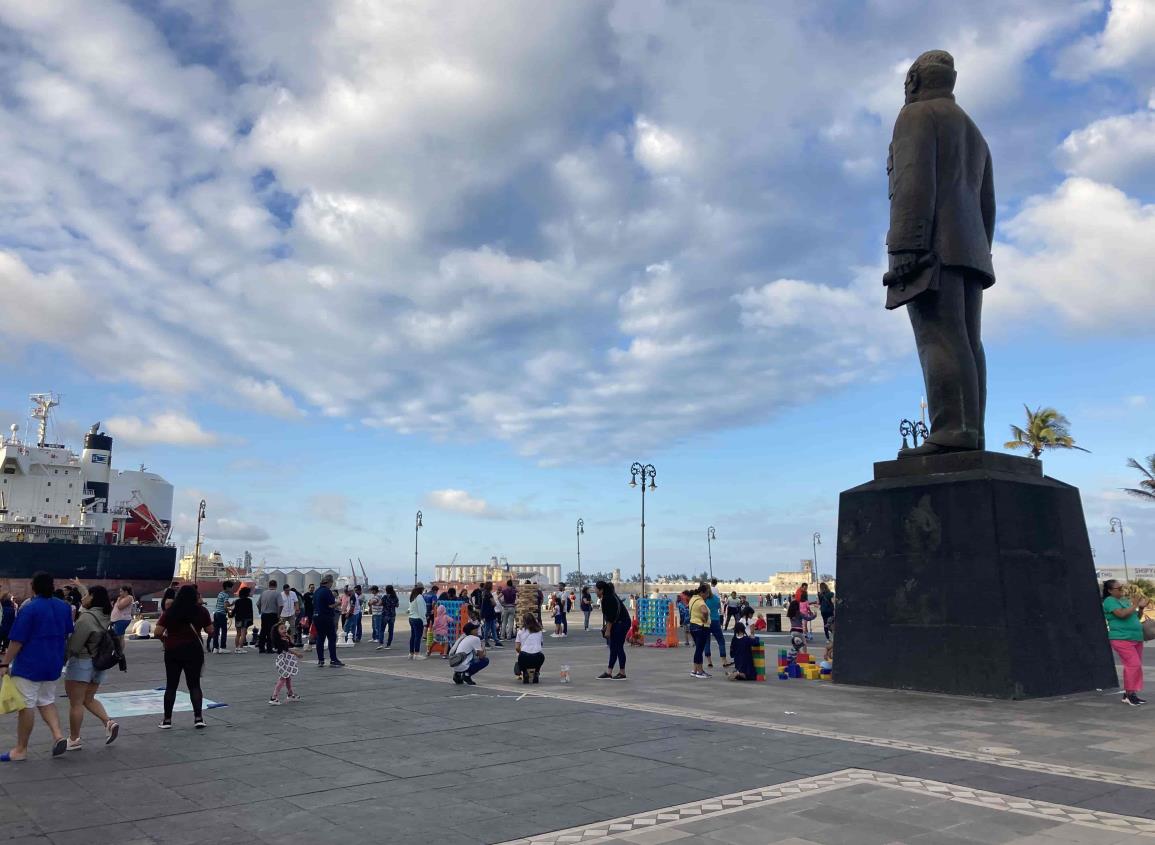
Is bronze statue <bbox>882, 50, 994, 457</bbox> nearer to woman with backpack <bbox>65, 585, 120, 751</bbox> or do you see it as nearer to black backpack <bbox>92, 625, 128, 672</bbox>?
black backpack <bbox>92, 625, 128, 672</bbox>

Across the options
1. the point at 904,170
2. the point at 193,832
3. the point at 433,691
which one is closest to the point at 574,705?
the point at 433,691

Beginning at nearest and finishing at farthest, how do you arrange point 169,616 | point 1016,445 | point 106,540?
point 169,616 < point 1016,445 < point 106,540

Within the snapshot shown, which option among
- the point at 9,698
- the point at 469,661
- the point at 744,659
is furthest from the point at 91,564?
the point at 9,698

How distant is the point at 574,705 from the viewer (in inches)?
413

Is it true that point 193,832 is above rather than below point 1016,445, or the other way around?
below

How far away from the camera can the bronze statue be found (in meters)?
12.1

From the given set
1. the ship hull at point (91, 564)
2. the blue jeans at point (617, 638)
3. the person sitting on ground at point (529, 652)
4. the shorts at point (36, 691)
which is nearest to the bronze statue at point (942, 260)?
the blue jeans at point (617, 638)

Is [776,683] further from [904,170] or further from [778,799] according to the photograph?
[904,170]

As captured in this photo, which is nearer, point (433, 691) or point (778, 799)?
point (778, 799)

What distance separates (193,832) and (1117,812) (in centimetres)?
597

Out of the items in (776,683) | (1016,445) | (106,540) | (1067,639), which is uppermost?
(1016,445)

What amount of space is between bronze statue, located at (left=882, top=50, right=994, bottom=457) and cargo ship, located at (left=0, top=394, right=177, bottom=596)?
2201 inches

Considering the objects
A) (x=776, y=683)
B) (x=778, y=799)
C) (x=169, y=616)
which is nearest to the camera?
(x=778, y=799)

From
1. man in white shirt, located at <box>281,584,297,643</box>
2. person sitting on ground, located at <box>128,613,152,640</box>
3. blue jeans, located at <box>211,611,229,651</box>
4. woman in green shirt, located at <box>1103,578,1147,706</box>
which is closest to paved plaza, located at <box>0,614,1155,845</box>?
woman in green shirt, located at <box>1103,578,1147,706</box>
